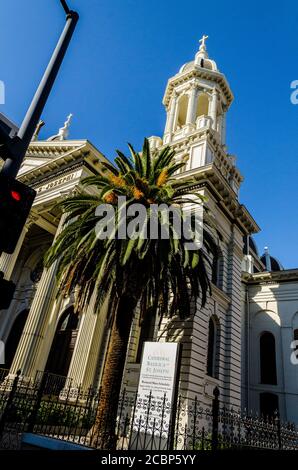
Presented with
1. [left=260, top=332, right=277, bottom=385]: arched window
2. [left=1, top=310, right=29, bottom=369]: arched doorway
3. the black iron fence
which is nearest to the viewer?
the black iron fence

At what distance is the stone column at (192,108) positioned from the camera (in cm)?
2538

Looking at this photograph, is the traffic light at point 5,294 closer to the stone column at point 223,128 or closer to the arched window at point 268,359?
the arched window at point 268,359

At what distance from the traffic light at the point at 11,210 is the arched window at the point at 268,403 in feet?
82.2

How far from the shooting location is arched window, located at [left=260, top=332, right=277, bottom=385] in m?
24.0

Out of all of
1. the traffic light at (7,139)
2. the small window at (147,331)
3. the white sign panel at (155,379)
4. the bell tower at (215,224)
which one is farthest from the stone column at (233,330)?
the traffic light at (7,139)

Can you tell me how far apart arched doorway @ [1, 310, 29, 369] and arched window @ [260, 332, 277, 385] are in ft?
60.8

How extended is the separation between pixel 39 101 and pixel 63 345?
1767 centimetres

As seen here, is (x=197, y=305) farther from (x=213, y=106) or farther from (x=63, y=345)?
(x=213, y=106)

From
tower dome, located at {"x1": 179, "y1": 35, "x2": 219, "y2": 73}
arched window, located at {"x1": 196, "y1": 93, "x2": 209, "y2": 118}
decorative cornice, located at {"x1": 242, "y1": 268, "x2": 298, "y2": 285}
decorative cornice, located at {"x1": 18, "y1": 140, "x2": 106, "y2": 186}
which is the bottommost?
decorative cornice, located at {"x1": 242, "y1": 268, "x2": 298, "y2": 285}

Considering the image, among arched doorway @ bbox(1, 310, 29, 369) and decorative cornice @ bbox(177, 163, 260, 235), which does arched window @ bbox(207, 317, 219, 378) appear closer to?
decorative cornice @ bbox(177, 163, 260, 235)

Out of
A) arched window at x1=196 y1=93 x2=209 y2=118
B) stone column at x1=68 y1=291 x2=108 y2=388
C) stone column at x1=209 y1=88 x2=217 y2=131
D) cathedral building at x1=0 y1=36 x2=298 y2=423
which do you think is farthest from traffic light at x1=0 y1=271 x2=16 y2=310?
arched window at x1=196 y1=93 x2=209 y2=118

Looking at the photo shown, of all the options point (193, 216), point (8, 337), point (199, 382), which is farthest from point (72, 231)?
point (8, 337)
